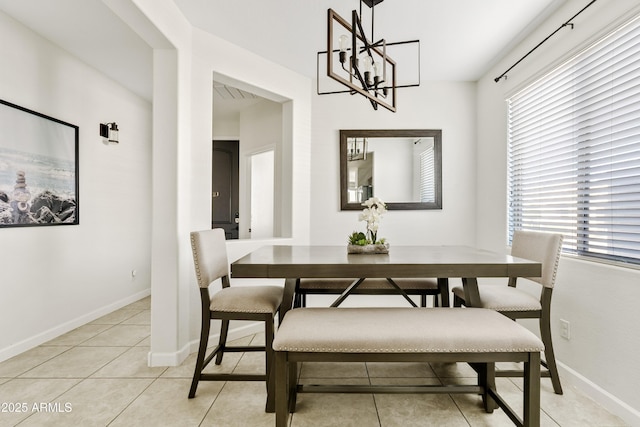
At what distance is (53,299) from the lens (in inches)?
118

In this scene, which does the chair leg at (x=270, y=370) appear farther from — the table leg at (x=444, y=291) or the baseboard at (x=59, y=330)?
the baseboard at (x=59, y=330)

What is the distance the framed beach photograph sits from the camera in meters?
2.57

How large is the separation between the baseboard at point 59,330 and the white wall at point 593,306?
3.95m

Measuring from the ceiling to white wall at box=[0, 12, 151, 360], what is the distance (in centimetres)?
27

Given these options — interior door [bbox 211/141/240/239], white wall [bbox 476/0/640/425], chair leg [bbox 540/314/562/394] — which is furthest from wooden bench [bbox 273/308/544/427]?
interior door [bbox 211/141/240/239]

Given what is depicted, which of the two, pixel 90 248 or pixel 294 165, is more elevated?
pixel 294 165

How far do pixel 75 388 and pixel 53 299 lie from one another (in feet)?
4.01

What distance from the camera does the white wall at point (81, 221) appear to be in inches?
104

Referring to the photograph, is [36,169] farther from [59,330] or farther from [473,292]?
[473,292]

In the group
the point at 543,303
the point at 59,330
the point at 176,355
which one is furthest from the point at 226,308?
the point at 59,330

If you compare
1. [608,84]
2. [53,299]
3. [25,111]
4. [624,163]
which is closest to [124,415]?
[53,299]

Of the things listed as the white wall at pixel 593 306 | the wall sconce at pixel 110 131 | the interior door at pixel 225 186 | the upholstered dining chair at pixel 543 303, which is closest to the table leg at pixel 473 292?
the upholstered dining chair at pixel 543 303

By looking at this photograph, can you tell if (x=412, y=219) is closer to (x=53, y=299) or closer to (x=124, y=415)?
(x=124, y=415)

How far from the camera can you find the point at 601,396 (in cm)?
197
